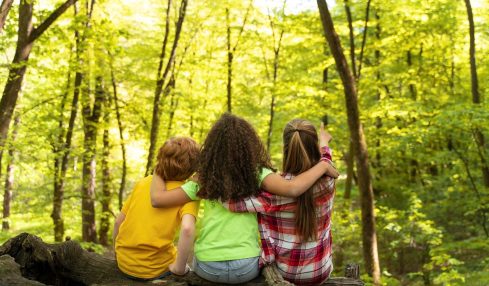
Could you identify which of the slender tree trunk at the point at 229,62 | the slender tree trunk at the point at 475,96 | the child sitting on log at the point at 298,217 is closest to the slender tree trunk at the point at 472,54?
the slender tree trunk at the point at 475,96

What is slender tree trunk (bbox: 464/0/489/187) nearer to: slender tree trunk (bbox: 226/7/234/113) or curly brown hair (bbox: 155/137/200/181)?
slender tree trunk (bbox: 226/7/234/113)

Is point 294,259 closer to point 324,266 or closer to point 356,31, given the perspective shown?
Answer: point 324,266

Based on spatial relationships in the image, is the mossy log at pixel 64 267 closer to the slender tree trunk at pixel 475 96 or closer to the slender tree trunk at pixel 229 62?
the slender tree trunk at pixel 475 96

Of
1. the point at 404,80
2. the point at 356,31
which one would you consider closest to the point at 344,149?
the point at 404,80

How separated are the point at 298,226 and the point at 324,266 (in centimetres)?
37

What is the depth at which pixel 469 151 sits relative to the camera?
12.5 meters

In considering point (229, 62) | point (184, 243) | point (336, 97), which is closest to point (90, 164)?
point (229, 62)

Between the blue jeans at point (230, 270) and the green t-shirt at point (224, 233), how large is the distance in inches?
1.3

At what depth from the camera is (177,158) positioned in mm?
3361

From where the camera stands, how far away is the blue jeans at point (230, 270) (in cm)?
315

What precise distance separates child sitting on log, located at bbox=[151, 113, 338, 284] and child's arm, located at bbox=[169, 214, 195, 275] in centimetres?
12

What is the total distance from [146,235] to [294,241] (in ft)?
3.53

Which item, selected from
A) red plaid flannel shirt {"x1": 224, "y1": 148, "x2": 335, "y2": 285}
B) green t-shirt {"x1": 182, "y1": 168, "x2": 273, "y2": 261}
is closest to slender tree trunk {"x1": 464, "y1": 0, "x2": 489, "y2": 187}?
red plaid flannel shirt {"x1": 224, "y1": 148, "x2": 335, "y2": 285}

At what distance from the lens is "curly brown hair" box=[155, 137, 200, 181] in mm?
3344
